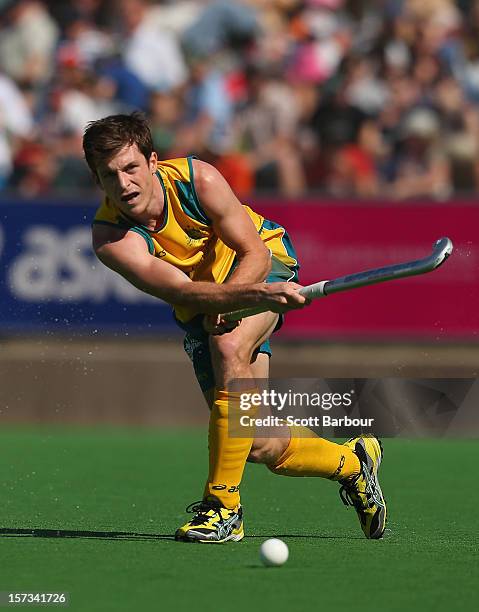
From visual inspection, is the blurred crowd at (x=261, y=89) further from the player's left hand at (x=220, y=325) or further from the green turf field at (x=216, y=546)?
the player's left hand at (x=220, y=325)

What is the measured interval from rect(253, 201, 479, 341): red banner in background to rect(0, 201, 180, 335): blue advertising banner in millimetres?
1099

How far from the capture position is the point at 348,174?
1180 cm

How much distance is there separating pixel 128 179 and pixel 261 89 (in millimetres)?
6929

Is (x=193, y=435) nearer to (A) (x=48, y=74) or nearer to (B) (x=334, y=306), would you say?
(B) (x=334, y=306)

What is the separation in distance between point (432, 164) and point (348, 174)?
659mm

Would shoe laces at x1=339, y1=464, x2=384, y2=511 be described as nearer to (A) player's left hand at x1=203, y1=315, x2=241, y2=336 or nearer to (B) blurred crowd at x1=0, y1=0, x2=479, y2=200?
(A) player's left hand at x1=203, y1=315, x2=241, y2=336

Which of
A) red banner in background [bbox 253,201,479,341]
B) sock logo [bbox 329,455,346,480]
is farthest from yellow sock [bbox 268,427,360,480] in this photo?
red banner in background [bbox 253,201,479,341]

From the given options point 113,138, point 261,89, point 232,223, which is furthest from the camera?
point 261,89

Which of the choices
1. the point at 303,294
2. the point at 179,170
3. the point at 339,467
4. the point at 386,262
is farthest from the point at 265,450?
the point at 386,262

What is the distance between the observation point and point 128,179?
5.82 m

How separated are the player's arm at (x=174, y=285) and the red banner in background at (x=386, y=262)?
4.69m

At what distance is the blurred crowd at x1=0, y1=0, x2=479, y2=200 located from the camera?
11.8 meters

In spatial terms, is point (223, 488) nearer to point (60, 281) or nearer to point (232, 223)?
point (232, 223)

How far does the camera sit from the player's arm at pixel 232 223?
592cm
